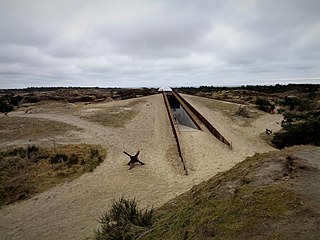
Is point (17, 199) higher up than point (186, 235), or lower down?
lower down

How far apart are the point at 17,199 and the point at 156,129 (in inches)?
477

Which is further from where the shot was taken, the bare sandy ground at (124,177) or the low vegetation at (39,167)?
the low vegetation at (39,167)

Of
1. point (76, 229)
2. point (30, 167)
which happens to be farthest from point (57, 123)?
point (76, 229)

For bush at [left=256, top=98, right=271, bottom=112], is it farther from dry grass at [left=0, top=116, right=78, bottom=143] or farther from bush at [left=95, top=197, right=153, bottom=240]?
bush at [left=95, top=197, right=153, bottom=240]

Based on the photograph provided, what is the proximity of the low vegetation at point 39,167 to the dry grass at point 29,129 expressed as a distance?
3.96 metres

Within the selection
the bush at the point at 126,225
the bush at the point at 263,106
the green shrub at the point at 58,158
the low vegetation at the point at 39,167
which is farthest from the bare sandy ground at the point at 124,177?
the bush at the point at 263,106

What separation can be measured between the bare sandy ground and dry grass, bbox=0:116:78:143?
2291 mm

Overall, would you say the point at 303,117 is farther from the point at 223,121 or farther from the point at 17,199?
the point at 17,199

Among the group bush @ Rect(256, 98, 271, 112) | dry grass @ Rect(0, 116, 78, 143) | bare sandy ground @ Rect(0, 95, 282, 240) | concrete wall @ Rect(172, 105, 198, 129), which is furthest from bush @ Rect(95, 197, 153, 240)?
bush @ Rect(256, 98, 271, 112)

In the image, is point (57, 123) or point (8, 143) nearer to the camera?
point (8, 143)

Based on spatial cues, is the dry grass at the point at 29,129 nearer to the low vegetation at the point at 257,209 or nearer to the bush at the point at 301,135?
the bush at the point at 301,135

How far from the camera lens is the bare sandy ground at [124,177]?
8.05 metres

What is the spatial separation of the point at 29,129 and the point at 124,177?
13.9 m

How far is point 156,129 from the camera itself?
20.8m
